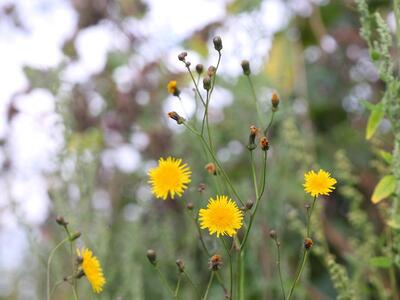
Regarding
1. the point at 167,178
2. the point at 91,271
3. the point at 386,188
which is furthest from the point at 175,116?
the point at 386,188

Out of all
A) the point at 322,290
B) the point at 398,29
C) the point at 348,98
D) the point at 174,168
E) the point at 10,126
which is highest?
the point at 348,98

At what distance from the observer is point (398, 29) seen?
32.1 inches

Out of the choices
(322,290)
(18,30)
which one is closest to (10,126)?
(18,30)

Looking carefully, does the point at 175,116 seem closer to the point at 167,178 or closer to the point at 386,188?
the point at 167,178

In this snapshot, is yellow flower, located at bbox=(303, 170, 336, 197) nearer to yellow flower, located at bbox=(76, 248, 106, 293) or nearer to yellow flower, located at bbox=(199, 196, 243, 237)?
yellow flower, located at bbox=(199, 196, 243, 237)

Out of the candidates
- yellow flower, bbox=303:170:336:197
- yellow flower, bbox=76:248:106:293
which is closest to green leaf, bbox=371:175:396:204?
yellow flower, bbox=303:170:336:197

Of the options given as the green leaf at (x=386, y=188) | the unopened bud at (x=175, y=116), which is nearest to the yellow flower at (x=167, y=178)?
the unopened bud at (x=175, y=116)

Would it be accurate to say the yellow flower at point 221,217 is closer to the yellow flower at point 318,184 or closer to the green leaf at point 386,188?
the yellow flower at point 318,184

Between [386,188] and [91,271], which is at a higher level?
[386,188]

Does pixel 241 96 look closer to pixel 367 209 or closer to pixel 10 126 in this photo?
pixel 367 209

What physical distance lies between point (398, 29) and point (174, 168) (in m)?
0.39

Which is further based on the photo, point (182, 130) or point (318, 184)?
point (182, 130)

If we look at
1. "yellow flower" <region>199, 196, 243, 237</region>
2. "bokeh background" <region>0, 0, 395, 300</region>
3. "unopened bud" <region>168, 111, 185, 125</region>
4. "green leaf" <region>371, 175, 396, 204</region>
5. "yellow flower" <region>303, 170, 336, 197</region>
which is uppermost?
"bokeh background" <region>0, 0, 395, 300</region>

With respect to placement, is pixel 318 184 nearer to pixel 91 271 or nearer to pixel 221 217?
pixel 221 217
